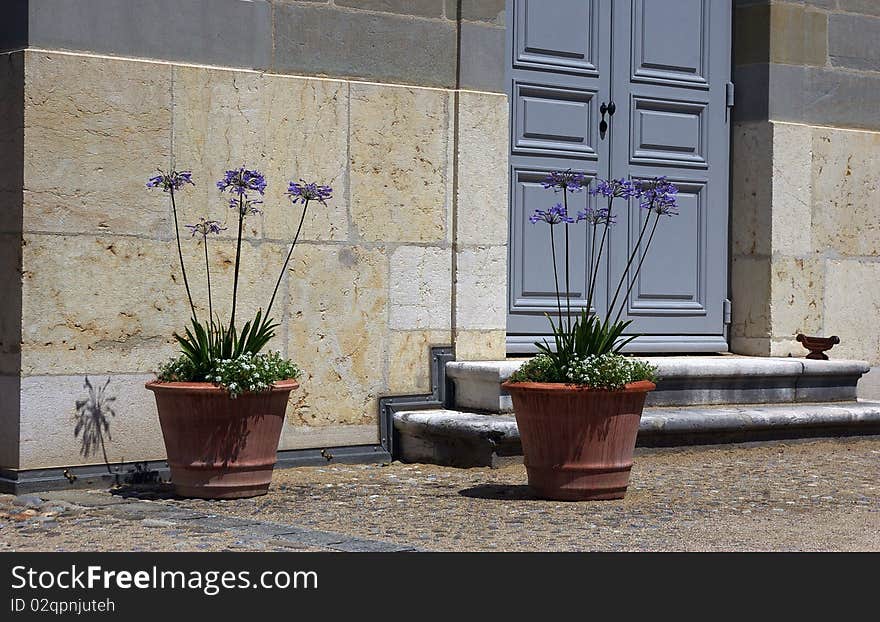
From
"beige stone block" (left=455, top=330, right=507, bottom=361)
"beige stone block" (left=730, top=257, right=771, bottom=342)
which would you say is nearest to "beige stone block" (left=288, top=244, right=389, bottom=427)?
"beige stone block" (left=455, top=330, right=507, bottom=361)

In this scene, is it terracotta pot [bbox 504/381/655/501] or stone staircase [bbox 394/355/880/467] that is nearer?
terracotta pot [bbox 504/381/655/501]

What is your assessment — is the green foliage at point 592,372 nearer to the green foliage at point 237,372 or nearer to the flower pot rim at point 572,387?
the flower pot rim at point 572,387

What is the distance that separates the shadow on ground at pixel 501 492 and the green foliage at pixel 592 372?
1.72 ft

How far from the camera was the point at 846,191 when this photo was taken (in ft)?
30.8

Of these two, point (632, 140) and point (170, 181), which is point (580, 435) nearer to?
point (170, 181)

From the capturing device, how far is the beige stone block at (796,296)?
9086 mm

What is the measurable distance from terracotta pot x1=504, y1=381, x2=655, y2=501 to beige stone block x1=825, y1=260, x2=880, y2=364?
3.20 metres

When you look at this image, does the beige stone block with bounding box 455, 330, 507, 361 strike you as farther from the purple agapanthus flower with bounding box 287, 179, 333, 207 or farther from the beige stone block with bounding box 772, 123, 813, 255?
the beige stone block with bounding box 772, 123, 813, 255

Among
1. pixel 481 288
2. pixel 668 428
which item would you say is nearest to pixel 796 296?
pixel 668 428

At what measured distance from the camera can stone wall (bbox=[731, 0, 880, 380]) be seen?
911 cm

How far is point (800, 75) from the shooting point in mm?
9242

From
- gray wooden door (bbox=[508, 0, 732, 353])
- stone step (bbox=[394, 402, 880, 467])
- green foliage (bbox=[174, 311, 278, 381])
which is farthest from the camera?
gray wooden door (bbox=[508, 0, 732, 353])

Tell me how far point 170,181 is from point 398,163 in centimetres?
146

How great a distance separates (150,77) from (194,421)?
1.72m
